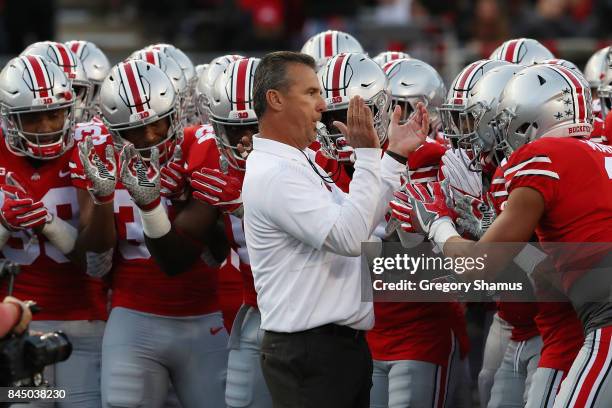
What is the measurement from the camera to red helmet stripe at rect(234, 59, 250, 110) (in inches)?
215

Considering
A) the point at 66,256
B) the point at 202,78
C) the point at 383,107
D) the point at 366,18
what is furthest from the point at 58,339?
the point at 366,18

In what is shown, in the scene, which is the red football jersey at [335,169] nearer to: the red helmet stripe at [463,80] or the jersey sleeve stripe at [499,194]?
the red helmet stripe at [463,80]

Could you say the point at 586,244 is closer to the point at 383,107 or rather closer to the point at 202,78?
the point at 383,107

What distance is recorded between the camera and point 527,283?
16.2 ft

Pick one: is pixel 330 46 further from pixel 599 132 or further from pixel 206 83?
pixel 599 132

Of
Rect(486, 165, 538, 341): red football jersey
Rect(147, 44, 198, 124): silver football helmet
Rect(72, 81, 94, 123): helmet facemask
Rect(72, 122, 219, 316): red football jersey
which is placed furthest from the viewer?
Rect(147, 44, 198, 124): silver football helmet

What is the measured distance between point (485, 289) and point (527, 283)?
186 millimetres

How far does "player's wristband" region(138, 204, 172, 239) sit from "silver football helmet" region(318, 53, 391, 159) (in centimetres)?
74

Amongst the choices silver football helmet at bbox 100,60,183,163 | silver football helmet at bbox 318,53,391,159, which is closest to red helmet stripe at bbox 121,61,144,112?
silver football helmet at bbox 100,60,183,163

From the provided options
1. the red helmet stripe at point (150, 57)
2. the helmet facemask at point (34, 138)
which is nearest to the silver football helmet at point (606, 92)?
the red helmet stripe at point (150, 57)

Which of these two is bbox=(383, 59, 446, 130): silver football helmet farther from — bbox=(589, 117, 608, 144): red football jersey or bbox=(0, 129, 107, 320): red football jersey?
bbox=(0, 129, 107, 320): red football jersey

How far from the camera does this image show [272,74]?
14.2 ft

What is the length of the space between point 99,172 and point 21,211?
36 cm

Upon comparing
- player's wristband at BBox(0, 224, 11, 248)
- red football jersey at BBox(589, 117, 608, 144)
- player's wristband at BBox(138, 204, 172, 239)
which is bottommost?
player's wristband at BBox(0, 224, 11, 248)
